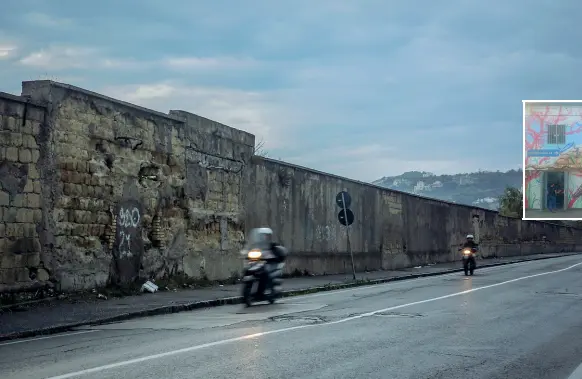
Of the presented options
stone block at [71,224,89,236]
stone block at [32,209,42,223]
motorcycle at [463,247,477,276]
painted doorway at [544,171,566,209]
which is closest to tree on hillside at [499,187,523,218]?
painted doorway at [544,171,566,209]

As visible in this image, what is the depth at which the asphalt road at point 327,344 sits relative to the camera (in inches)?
317

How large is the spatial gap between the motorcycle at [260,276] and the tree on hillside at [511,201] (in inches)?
3058

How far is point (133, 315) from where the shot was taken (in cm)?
1400

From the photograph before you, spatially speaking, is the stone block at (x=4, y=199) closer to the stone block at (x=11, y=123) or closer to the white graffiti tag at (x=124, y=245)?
the stone block at (x=11, y=123)

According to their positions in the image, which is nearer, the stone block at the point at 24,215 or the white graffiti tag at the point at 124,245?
the stone block at the point at 24,215

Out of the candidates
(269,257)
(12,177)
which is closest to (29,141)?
(12,177)

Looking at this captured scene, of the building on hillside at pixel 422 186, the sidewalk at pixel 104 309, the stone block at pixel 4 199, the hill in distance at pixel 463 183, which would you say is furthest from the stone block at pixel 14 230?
the building on hillside at pixel 422 186

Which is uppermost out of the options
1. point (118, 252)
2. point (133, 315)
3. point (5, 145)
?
point (5, 145)

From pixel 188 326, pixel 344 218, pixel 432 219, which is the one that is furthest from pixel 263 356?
pixel 432 219

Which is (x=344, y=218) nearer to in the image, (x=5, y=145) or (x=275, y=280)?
(x=275, y=280)

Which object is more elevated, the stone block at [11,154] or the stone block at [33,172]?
the stone block at [11,154]

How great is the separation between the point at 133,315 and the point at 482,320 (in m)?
6.13

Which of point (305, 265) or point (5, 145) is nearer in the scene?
point (5, 145)

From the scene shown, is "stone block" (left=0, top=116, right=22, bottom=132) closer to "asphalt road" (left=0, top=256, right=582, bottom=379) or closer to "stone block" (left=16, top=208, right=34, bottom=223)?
"stone block" (left=16, top=208, right=34, bottom=223)
